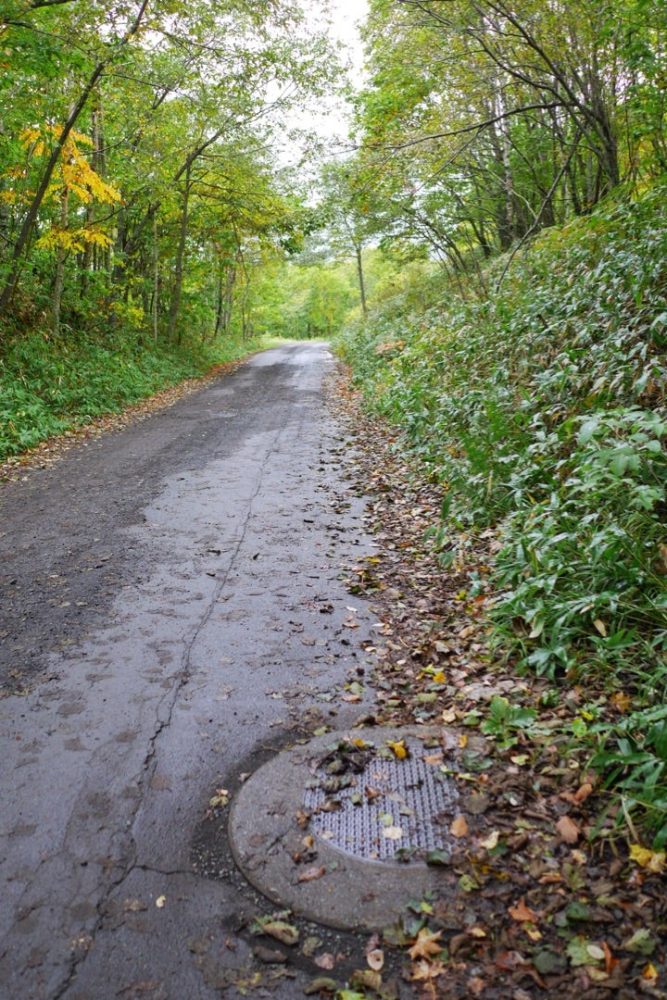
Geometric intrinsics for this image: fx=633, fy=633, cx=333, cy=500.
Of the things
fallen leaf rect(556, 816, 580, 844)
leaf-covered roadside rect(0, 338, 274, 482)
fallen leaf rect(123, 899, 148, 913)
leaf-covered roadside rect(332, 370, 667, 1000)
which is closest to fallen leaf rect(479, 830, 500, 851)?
leaf-covered roadside rect(332, 370, 667, 1000)

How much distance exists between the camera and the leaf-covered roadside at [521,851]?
6.59 ft

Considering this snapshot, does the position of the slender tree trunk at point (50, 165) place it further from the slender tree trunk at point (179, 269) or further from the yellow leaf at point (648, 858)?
the yellow leaf at point (648, 858)

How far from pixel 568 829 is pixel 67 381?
40.1 ft

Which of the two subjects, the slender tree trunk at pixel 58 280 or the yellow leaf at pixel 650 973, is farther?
the slender tree trunk at pixel 58 280

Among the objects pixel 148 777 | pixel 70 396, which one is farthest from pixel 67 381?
pixel 148 777

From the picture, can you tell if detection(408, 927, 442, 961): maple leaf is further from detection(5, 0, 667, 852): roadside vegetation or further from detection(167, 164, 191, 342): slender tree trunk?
detection(167, 164, 191, 342): slender tree trunk

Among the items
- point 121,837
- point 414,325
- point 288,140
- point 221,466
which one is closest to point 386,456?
point 221,466

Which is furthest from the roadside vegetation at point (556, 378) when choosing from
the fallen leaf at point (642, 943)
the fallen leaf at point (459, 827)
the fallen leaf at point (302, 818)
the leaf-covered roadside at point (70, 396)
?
the leaf-covered roadside at point (70, 396)

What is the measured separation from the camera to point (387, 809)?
2.74 meters

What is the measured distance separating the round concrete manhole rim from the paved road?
0.27 ft

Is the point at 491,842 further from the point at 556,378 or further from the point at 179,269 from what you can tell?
the point at 179,269

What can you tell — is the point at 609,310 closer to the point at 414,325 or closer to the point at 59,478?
the point at 59,478

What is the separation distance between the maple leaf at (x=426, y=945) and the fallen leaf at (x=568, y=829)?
631 millimetres

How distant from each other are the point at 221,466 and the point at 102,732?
218 inches
